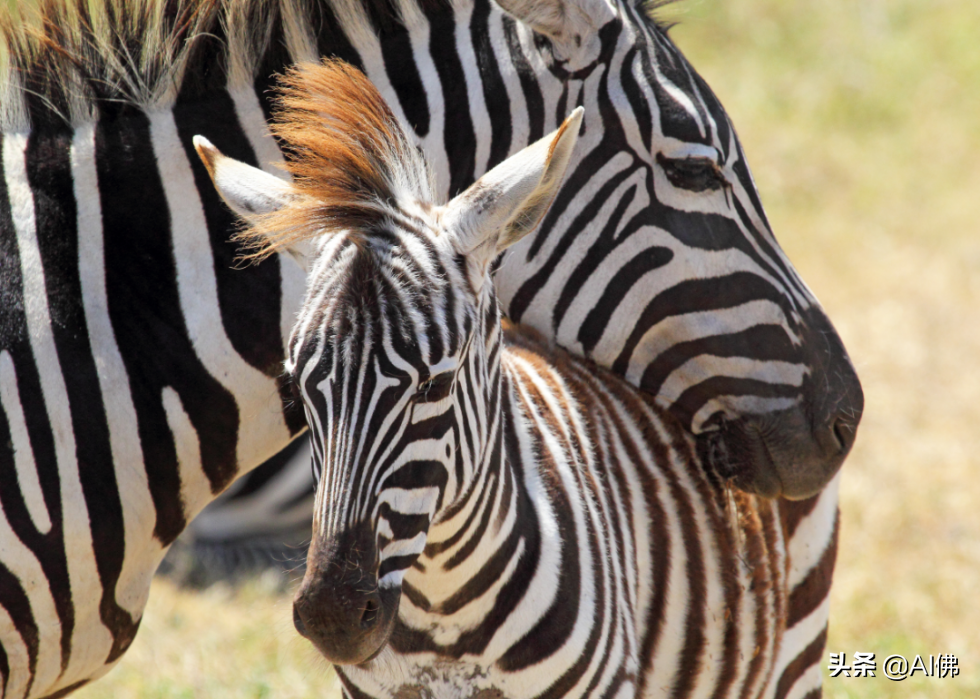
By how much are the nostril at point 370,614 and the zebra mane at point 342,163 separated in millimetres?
919

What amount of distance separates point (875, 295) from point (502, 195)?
8.41 meters

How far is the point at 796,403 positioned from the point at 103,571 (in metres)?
2.28

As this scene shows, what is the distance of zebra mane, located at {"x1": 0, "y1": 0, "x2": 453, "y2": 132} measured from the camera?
305 cm

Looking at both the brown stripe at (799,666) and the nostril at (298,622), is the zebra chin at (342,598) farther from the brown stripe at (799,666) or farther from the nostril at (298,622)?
the brown stripe at (799,666)

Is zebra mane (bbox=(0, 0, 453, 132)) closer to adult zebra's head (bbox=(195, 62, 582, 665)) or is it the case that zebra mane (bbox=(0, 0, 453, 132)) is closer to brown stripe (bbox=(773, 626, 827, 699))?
adult zebra's head (bbox=(195, 62, 582, 665))

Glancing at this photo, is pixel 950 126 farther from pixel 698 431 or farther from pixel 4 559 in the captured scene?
pixel 4 559

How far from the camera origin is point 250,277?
3082 millimetres

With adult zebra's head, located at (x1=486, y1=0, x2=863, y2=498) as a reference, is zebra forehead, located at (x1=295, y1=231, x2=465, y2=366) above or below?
Answer: below

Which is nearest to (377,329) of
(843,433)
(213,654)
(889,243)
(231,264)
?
(231,264)

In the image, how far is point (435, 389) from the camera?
93.7 inches

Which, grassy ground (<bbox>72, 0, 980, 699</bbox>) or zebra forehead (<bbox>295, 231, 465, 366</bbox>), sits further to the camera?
grassy ground (<bbox>72, 0, 980, 699</bbox>)

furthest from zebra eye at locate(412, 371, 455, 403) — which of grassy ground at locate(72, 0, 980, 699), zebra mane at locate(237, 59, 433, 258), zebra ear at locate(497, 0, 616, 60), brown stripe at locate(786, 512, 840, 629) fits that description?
brown stripe at locate(786, 512, 840, 629)

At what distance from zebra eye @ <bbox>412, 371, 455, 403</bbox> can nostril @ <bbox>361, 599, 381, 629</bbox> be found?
494mm

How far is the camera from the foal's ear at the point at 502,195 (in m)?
2.42
